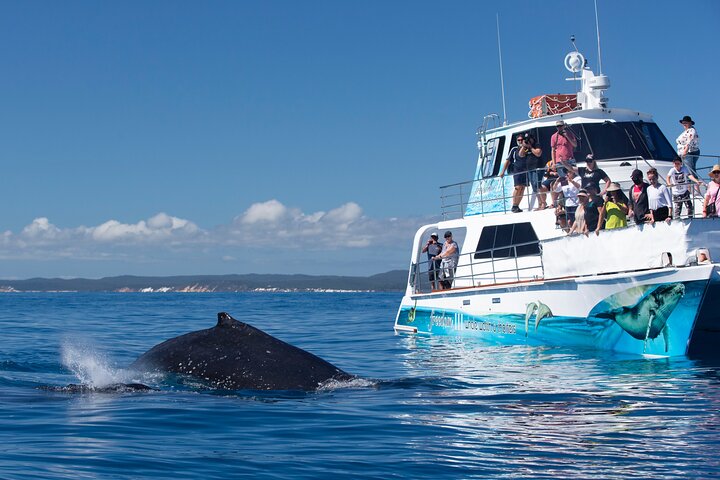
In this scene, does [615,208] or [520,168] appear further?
[520,168]

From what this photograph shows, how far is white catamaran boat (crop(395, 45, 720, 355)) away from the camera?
50.8 feet

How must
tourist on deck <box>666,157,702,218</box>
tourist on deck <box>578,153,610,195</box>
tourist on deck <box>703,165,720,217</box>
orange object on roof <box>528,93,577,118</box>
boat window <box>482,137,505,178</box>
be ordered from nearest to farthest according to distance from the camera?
tourist on deck <box>703,165,720,217</box> < tourist on deck <box>666,157,702,218</box> < tourist on deck <box>578,153,610,195</box> < orange object on roof <box>528,93,577,118</box> < boat window <box>482,137,505,178</box>

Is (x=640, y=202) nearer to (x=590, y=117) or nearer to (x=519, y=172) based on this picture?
(x=519, y=172)

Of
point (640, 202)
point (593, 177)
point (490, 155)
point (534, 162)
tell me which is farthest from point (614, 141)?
point (640, 202)

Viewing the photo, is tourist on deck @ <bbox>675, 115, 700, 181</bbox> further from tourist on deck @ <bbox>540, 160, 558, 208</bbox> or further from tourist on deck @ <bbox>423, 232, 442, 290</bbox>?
tourist on deck @ <bbox>423, 232, 442, 290</bbox>

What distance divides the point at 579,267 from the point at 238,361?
8.32 meters

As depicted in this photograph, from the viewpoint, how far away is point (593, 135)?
22.4 m

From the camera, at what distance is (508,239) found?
71.6ft

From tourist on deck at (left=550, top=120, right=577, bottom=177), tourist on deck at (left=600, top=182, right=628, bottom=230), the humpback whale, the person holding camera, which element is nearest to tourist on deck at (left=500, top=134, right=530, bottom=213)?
the person holding camera

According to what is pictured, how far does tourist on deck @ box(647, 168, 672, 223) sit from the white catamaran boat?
1.16 feet

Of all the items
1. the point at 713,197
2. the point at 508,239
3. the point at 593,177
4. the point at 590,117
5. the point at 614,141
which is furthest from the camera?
the point at 590,117

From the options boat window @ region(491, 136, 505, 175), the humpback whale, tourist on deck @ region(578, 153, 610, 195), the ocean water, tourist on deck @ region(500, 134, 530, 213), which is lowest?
the ocean water

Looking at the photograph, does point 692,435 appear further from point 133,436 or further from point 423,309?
point 423,309

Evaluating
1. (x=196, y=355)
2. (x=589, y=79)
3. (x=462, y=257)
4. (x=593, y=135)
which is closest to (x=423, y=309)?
(x=462, y=257)
